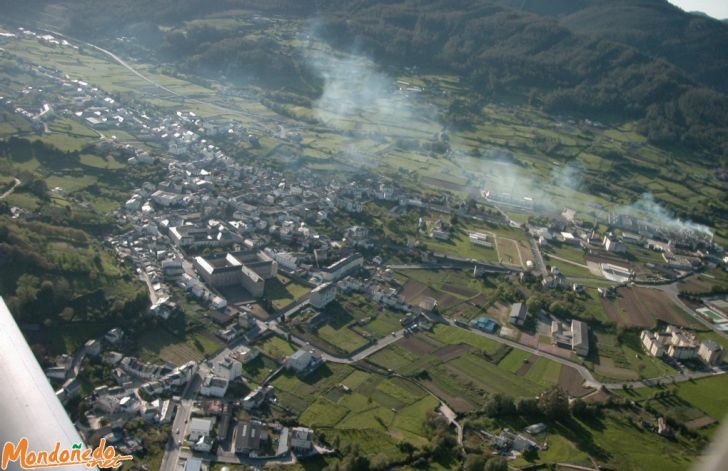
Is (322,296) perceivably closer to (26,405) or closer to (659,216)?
(26,405)

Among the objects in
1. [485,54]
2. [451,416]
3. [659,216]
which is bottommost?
[451,416]

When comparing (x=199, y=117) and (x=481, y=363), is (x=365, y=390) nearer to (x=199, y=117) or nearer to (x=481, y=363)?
(x=481, y=363)

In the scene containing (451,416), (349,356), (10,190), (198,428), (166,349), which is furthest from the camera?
(10,190)

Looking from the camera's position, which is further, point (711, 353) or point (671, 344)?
point (671, 344)

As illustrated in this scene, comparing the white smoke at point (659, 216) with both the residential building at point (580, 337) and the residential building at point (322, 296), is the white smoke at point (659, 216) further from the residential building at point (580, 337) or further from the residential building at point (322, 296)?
the residential building at point (322, 296)

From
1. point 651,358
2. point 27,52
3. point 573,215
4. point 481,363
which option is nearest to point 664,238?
point 573,215

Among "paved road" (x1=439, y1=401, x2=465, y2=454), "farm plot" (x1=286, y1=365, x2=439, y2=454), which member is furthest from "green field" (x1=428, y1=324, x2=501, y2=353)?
"paved road" (x1=439, y1=401, x2=465, y2=454)

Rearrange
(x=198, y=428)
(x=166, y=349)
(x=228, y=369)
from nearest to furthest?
(x=198, y=428)
(x=228, y=369)
(x=166, y=349)

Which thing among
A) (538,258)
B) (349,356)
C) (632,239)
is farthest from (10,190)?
(632,239)

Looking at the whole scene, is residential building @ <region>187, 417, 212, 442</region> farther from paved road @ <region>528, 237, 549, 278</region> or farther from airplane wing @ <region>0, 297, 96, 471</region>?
paved road @ <region>528, 237, 549, 278</region>
